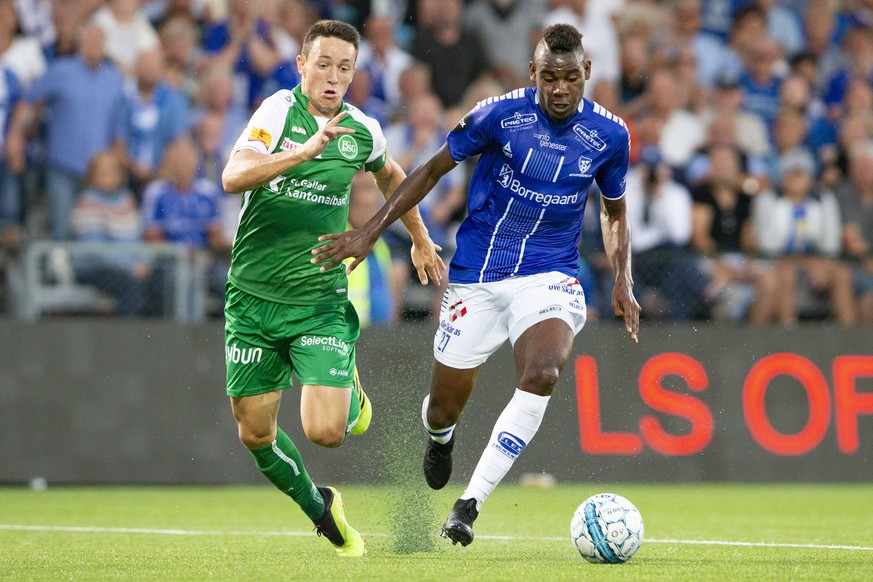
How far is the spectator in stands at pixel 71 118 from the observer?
38.5 feet

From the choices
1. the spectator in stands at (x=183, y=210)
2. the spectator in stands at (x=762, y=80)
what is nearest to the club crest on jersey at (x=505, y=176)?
the spectator in stands at (x=183, y=210)

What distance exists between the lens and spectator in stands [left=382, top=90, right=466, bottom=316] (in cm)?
1227

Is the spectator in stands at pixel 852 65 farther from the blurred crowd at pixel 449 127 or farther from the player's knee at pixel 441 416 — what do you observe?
the player's knee at pixel 441 416

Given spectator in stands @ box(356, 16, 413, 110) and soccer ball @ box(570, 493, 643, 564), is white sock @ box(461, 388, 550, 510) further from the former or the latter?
spectator in stands @ box(356, 16, 413, 110)

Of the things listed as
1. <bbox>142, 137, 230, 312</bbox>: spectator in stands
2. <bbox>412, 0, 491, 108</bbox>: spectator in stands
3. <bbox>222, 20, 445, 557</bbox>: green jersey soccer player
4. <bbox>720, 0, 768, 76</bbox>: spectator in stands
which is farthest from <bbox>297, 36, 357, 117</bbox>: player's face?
<bbox>720, 0, 768, 76</bbox>: spectator in stands

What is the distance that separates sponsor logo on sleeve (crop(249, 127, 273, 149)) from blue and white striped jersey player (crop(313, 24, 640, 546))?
56 centimetres

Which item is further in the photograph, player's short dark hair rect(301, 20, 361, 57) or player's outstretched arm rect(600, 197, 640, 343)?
player's outstretched arm rect(600, 197, 640, 343)

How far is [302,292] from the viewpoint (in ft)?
23.1

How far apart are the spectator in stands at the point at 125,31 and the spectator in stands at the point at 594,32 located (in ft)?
13.8

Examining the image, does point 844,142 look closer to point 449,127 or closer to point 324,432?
point 449,127

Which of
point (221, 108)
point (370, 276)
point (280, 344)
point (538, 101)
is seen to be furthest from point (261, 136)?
point (221, 108)

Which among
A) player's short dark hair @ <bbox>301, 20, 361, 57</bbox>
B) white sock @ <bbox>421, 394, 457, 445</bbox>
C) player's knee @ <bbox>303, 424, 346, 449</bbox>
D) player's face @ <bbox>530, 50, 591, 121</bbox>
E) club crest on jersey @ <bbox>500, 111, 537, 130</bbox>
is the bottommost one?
white sock @ <bbox>421, 394, 457, 445</bbox>

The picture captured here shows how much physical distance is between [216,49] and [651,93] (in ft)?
14.7

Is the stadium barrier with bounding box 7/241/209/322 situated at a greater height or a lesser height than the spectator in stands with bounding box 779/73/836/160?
lesser
